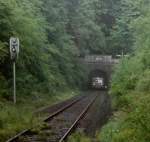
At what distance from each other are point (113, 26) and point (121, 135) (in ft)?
245

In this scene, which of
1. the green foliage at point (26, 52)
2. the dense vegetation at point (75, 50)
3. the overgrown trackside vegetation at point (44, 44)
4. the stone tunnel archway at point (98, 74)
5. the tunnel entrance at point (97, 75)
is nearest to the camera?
the dense vegetation at point (75, 50)

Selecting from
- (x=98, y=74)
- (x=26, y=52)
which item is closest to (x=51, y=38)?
(x=26, y=52)

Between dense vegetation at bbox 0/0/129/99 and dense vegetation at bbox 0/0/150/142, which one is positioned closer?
dense vegetation at bbox 0/0/150/142

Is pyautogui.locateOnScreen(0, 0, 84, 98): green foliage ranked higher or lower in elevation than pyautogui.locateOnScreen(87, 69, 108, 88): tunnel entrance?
higher

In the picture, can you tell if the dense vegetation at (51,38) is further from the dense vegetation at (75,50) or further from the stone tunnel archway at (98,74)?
the stone tunnel archway at (98,74)

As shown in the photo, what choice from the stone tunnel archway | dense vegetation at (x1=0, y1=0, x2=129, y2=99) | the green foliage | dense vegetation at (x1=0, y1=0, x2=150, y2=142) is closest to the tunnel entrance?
the stone tunnel archway

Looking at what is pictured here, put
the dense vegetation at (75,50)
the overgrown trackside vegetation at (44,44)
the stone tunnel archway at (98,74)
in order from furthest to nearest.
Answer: the stone tunnel archway at (98,74) → the overgrown trackside vegetation at (44,44) → the dense vegetation at (75,50)

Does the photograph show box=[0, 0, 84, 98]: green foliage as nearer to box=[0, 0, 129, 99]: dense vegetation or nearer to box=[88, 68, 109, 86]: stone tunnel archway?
box=[0, 0, 129, 99]: dense vegetation

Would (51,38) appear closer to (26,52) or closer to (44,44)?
(44,44)

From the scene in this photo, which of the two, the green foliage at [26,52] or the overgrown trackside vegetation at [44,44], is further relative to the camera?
the green foliage at [26,52]

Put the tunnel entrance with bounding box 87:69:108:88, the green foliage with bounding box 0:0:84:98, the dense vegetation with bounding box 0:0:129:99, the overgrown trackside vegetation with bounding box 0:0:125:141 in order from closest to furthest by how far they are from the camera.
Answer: the overgrown trackside vegetation with bounding box 0:0:125:141 < the green foliage with bounding box 0:0:84:98 < the dense vegetation with bounding box 0:0:129:99 < the tunnel entrance with bounding box 87:69:108:88

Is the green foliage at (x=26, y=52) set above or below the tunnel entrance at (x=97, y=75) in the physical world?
above

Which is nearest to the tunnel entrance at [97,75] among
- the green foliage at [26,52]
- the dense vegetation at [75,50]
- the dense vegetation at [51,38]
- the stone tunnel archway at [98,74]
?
the stone tunnel archway at [98,74]

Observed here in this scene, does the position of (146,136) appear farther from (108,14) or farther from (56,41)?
(108,14)
